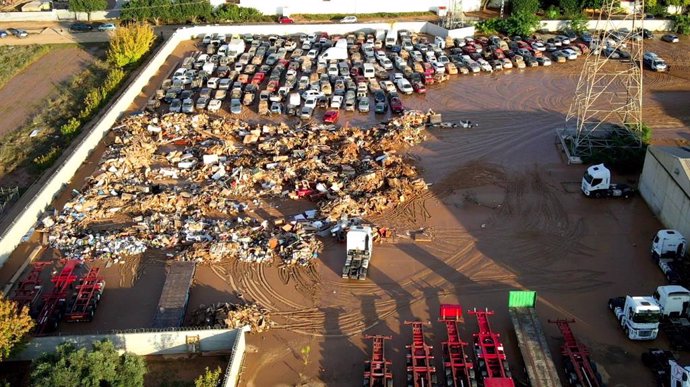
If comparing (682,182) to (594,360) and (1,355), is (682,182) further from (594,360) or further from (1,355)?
(1,355)

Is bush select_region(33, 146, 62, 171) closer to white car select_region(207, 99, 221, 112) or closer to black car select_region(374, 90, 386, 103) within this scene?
white car select_region(207, 99, 221, 112)

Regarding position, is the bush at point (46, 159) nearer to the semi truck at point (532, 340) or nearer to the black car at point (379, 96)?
the black car at point (379, 96)

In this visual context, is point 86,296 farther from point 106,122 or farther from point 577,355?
point 577,355

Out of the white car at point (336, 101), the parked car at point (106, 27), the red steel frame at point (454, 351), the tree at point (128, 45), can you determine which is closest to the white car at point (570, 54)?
the white car at point (336, 101)

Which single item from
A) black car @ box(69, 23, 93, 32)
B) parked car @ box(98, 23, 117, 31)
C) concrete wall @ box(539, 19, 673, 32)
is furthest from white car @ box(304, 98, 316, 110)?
black car @ box(69, 23, 93, 32)

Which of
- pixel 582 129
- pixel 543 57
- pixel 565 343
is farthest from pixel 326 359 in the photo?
pixel 543 57
